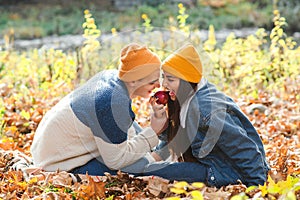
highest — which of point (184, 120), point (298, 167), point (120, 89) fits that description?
point (120, 89)

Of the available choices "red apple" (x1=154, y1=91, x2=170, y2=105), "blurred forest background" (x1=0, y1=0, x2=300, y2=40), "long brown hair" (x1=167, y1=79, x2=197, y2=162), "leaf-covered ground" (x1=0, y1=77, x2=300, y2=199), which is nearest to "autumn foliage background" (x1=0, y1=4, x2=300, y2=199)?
"leaf-covered ground" (x1=0, y1=77, x2=300, y2=199)

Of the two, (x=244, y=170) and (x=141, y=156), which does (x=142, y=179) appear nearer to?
(x=141, y=156)

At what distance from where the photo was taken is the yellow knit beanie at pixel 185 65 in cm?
290

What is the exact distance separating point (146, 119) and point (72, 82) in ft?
4.77

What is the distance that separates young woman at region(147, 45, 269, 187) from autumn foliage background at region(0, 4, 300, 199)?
0.15 metres

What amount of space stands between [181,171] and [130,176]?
0.92 feet

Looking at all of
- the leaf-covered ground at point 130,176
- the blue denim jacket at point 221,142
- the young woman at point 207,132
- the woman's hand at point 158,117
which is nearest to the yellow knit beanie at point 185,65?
the young woman at point 207,132

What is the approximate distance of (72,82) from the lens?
541 centimetres

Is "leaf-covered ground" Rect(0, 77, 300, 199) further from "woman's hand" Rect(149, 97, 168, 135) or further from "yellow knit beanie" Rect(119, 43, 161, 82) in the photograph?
"yellow knit beanie" Rect(119, 43, 161, 82)

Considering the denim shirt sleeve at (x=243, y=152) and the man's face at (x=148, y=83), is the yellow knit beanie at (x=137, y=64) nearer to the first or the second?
the man's face at (x=148, y=83)

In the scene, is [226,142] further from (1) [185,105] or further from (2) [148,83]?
(2) [148,83]

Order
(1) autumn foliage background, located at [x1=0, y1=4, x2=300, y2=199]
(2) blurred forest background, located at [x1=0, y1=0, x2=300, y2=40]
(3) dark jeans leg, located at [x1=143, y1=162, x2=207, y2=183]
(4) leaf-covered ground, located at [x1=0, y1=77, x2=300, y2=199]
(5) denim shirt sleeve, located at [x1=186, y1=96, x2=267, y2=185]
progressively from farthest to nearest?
1. (2) blurred forest background, located at [x1=0, y1=0, x2=300, y2=40]
2. (3) dark jeans leg, located at [x1=143, y1=162, x2=207, y2=183]
3. (5) denim shirt sleeve, located at [x1=186, y1=96, x2=267, y2=185]
4. (1) autumn foliage background, located at [x1=0, y1=4, x2=300, y2=199]
5. (4) leaf-covered ground, located at [x1=0, y1=77, x2=300, y2=199]

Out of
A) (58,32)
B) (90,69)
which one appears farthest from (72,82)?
(58,32)

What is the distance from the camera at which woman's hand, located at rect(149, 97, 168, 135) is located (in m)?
3.03
